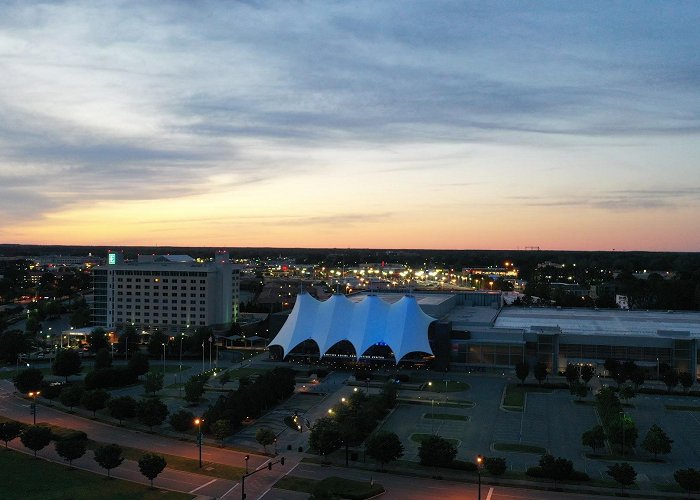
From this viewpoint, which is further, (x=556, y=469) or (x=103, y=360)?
(x=103, y=360)

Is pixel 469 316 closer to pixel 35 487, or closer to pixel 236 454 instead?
pixel 236 454

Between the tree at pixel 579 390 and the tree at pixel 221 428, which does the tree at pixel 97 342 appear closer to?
the tree at pixel 221 428

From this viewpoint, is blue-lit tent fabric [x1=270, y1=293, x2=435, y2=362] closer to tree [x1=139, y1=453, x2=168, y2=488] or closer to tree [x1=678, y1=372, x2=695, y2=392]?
tree [x1=678, y1=372, x2=695, y2=392]

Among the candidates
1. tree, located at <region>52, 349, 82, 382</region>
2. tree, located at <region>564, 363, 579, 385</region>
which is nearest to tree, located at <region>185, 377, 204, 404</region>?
tree, located at <region>52, 349, 82, 382</region>

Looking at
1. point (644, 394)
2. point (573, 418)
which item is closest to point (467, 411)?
point (573, 418)

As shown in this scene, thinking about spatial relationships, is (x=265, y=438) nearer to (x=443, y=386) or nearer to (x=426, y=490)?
Answer: (x=426, y=490)

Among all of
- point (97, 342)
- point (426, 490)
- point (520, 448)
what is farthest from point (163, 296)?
point (426, 490)
